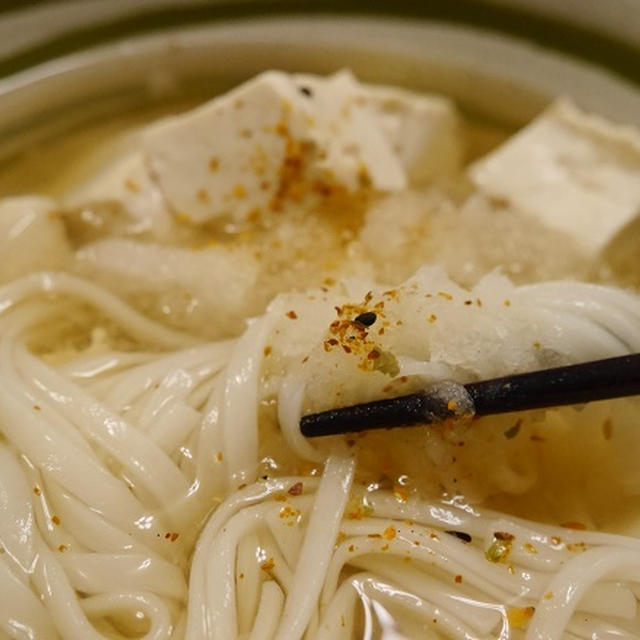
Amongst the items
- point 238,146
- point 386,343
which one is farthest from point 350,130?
point 386,343

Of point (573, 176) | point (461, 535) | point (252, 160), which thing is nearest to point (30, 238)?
point (252, 160)

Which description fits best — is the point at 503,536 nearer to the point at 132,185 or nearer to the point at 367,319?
the point at 367,319

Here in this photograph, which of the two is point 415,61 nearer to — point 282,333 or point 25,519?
point 282,333

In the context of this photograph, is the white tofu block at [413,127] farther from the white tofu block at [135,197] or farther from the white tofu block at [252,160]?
the white tofu block at [135,197]

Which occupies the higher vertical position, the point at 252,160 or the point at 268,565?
the point at 252,160

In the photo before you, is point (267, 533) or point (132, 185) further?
point (132, 185)

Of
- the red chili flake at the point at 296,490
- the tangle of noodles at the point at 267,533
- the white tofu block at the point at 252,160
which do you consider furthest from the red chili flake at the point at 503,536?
the white tofu block at the point at 252,160

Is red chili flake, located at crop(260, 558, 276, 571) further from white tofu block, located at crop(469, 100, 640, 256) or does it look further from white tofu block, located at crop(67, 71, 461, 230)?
white tofu block, located at crop(469, 100, 640, 256)
